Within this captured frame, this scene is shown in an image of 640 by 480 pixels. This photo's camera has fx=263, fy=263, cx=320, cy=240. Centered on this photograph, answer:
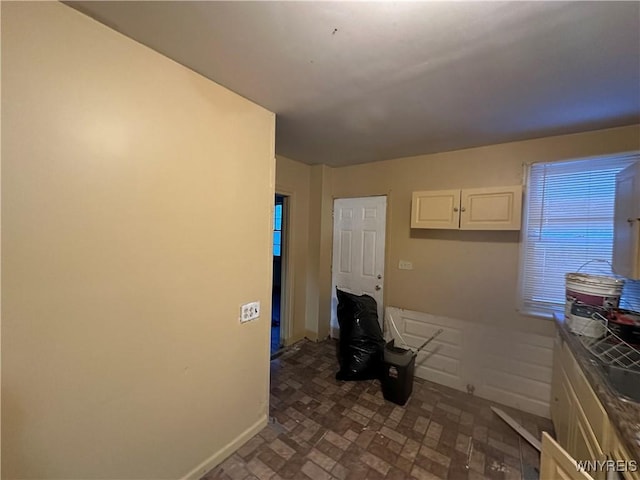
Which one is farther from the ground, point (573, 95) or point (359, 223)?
point (573, 95)

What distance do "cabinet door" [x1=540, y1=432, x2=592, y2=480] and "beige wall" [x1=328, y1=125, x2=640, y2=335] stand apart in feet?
5.30

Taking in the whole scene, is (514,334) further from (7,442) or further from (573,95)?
(7,442)

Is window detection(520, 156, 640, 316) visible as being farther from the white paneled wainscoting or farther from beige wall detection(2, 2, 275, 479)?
beige wall detection(2, 2, 275, 479)

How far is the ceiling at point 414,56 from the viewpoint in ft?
3.36

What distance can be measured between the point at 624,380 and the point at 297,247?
289 cm

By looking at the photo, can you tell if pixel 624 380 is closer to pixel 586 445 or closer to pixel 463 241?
pixel 586 445

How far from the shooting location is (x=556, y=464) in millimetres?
974

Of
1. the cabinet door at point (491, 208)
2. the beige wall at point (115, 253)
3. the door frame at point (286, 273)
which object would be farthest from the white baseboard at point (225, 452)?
the cabinet door at point (491, 208)

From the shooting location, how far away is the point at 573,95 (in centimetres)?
157

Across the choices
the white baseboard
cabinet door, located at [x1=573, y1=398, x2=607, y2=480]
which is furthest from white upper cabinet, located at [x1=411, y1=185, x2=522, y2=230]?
the white baseboard

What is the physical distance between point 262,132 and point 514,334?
2736 mm

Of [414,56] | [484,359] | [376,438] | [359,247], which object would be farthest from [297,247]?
[414,56]

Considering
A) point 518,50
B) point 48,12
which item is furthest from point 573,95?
point 48,12

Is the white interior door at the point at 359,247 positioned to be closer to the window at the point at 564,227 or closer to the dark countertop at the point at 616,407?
the window at the point at 564,227
